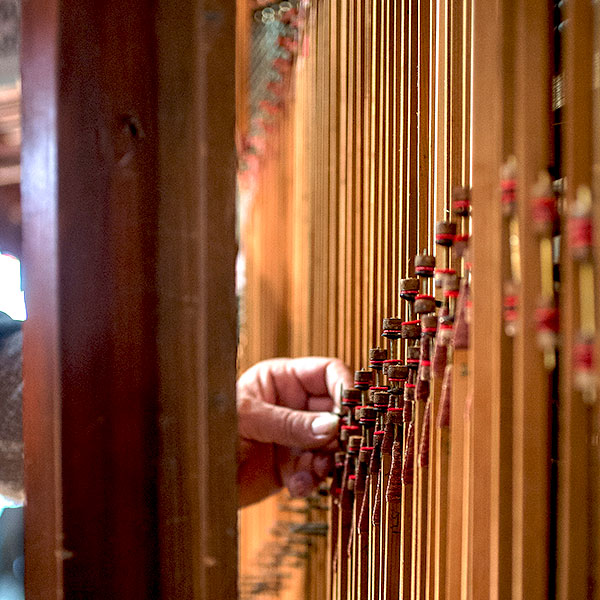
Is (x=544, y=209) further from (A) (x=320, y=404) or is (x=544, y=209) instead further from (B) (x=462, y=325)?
(A) (x=320, y=404)

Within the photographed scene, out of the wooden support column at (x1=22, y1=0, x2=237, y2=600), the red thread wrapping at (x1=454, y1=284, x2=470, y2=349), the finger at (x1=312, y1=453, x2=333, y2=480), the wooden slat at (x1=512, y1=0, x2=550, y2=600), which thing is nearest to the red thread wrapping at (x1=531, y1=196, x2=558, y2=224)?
the wooden slat at (x1=512, y1=0, x2=550, y2=600)

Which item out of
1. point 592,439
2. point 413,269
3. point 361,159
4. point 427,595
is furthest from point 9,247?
point 592,439

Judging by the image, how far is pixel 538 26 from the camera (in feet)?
2.40

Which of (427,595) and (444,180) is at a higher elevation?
(444,180)

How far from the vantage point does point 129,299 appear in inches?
31.7

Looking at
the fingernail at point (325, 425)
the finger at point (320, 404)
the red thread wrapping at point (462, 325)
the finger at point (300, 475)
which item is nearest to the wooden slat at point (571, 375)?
the red thread wrapping at point (462, 325)

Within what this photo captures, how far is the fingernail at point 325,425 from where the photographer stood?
58.7 inches

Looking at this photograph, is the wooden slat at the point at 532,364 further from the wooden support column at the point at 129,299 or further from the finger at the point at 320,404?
the finger at the point at 320,404

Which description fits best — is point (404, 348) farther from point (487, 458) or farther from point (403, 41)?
point (403, 41)

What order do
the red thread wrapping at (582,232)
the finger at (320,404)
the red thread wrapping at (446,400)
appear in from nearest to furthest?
the red thread wrapping at (582,232) → the red thread wrapping at (446,400) → the finger at (320,404)

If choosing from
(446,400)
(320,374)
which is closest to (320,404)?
(320,374)

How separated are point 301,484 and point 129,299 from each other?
941 mm

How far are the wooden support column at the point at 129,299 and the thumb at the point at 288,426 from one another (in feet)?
2.18

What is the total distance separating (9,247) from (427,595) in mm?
1062
